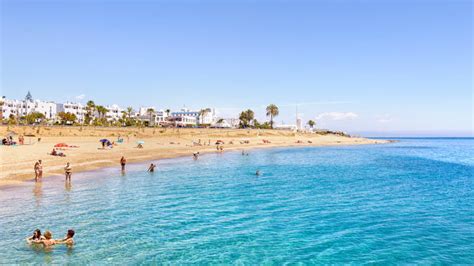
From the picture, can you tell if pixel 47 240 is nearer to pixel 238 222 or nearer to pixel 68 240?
pixel 68 240

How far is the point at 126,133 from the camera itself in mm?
116312

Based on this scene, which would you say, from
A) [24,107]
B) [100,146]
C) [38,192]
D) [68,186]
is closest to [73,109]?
[24,107]

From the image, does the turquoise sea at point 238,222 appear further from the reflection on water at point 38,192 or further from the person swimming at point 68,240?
the person swimming at point 68,240

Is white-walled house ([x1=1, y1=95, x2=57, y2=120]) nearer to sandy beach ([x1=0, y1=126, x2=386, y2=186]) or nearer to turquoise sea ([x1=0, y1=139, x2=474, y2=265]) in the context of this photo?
sandy beach ([x1=0, y1=126, x2=386, y2=186])

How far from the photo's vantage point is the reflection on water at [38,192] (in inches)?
1041

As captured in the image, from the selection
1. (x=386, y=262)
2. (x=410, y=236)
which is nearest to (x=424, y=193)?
(x=410, y=236)

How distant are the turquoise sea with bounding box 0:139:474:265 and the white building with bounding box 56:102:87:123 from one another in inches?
6037

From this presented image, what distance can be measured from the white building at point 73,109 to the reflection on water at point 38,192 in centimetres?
15251

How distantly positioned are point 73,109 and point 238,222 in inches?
7004

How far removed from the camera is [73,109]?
18038cm

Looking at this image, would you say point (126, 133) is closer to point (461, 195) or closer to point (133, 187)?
point (133, 187)

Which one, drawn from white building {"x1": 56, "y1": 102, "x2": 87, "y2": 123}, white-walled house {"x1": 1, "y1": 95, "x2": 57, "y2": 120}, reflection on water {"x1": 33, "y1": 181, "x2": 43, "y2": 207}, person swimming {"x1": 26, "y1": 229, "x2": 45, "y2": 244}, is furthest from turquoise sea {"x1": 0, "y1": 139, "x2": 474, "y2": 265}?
white building {"x1": 56, "y1": 102, "x2": 87, "y2": 123}

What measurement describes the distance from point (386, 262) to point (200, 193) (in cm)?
1814

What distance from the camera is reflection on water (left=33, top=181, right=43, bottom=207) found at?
86.8ft
